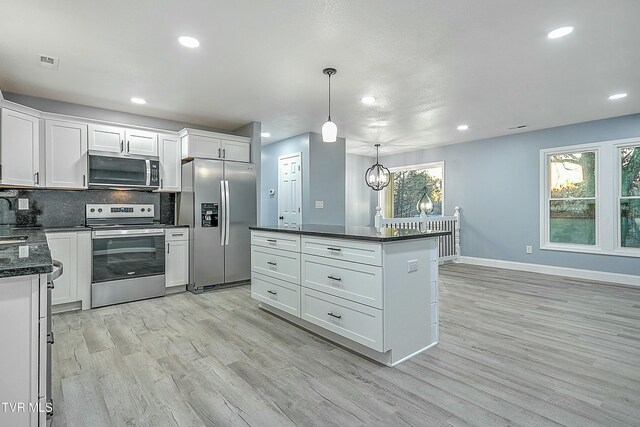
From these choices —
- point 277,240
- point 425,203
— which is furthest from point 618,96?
point 277,240

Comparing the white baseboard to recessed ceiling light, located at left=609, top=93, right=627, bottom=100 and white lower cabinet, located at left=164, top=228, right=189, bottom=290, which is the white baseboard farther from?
white lower cabinet, located at left=164, top=228, right=189, bottom=290

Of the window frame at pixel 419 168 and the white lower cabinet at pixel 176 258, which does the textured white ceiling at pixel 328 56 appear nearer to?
the white lower cabinet at pixel 176 258

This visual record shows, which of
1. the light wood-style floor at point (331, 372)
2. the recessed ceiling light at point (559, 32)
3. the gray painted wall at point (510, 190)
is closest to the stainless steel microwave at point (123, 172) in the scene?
the light wood-style floor at point (331, 372)

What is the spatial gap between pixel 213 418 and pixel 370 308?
3.89 ft

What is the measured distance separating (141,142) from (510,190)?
20.5ft

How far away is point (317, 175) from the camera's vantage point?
230 inches

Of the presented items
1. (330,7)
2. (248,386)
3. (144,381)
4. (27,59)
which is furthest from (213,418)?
(27,59)

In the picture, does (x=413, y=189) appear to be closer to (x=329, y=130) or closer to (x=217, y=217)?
(x=217, y=217)

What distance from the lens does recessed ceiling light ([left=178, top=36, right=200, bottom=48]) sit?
2.55 metres

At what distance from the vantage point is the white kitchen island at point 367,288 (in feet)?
7.39

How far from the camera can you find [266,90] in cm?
370

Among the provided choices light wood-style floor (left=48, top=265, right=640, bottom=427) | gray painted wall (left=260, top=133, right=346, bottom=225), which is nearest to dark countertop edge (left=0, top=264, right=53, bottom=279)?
light wood-style floor (left=48, top=265, right=640, bottom=427)

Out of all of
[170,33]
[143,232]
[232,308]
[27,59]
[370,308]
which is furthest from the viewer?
[143,232]

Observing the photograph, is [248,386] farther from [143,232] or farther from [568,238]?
[568,238]
